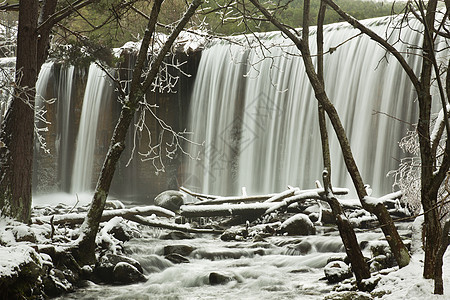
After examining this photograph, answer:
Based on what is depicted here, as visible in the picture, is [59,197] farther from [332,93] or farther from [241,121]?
[332,93]

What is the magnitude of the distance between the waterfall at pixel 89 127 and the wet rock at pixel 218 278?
1408 centimetres

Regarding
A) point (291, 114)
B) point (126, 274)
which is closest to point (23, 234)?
point (126, 274)

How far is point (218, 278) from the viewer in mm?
7883

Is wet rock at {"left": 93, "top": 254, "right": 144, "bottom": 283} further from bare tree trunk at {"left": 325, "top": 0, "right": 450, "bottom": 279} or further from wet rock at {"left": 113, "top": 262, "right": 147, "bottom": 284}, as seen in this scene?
bare tree trunk at {"left": 325, "top": 0, "right": 450, "bottom": 279}

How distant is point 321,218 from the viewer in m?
11.8

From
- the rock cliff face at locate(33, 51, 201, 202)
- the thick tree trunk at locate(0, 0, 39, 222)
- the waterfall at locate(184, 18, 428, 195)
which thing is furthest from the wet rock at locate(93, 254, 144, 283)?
the rock cliff face at locate(33, 51, 201, 202)

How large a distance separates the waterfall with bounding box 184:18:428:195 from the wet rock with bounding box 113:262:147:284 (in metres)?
7.03

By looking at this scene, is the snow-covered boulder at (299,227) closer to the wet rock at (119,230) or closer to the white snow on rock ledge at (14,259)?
the wet rock at (119,230)

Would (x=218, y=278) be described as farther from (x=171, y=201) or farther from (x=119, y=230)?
(x=171, y=201)

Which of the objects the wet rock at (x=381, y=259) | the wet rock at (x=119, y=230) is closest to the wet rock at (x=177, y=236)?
the wet rock at (x=119, y=230)

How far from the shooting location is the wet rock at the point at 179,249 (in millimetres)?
9469

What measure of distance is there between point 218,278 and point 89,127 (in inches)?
572

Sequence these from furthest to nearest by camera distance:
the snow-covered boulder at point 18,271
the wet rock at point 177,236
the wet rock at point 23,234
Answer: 1. the wet rock at point 177,236
2. the wet rock at point 23,234
3. the snow-covered boulder at point 18,271

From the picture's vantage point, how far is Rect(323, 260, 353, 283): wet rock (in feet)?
22.2
